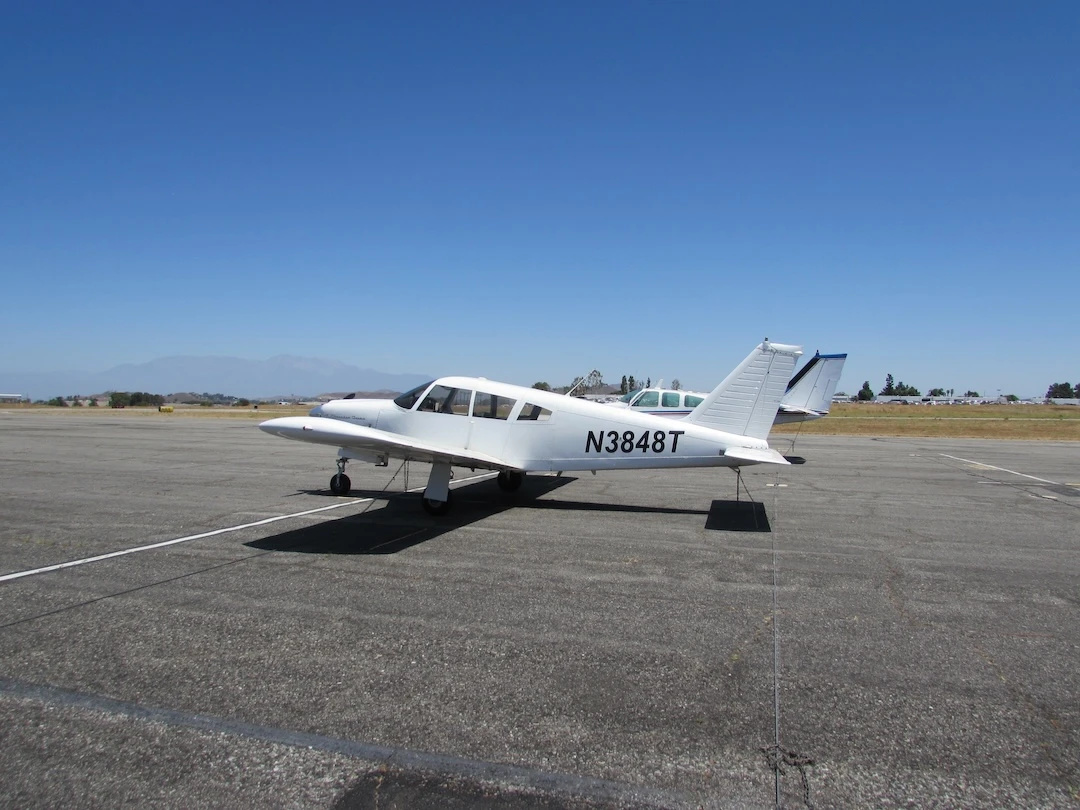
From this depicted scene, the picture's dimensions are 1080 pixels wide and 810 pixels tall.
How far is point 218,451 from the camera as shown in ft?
66.4

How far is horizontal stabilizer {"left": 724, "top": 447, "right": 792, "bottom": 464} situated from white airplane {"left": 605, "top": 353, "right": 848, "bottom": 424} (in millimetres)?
12353

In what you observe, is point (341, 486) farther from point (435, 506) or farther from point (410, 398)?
point (435, 506)

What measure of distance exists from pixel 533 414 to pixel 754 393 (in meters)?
3.62

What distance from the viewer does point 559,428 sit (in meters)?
10.5

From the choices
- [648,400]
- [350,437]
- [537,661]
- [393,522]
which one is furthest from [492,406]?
[648,400]

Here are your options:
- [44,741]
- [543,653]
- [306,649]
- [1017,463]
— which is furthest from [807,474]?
[44,741]

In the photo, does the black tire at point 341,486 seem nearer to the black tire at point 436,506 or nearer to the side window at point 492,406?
the black tire at point 436,506

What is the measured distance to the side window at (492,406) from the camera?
35.1ft

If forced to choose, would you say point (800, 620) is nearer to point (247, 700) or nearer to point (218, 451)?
point (247, 700)

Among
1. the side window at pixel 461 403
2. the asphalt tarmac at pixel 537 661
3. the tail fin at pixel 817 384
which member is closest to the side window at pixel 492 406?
the side window at pixel 461 403

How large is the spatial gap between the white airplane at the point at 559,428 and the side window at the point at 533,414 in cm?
2

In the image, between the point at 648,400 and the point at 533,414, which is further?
the point at 648,400

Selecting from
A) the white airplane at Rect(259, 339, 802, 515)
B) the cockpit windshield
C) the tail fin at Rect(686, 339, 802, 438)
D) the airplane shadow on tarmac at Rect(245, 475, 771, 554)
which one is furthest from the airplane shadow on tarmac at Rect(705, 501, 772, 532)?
the cockpit windshield

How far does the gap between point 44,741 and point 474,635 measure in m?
2.74
